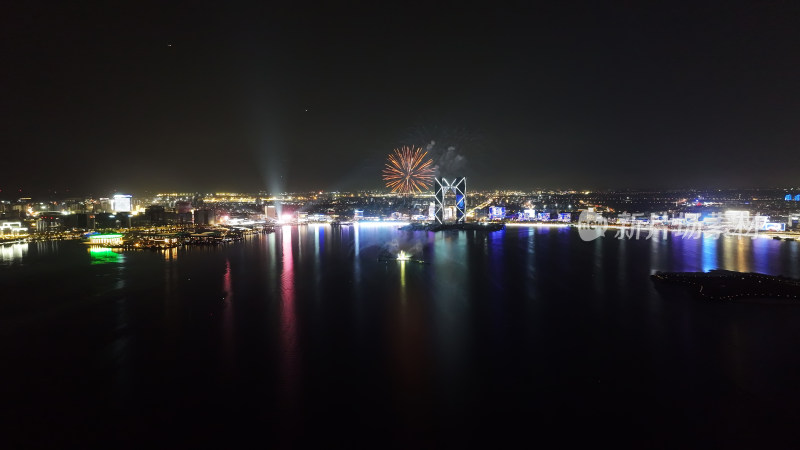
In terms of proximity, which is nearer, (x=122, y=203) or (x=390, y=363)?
(x=390, y=363)

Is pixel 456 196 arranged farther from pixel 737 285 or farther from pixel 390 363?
pixel 390 363

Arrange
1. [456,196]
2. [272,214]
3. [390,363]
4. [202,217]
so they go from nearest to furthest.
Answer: [390,363]
[456,196]
[202,217]
[272,214]

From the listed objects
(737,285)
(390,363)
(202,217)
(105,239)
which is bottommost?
(390,363)

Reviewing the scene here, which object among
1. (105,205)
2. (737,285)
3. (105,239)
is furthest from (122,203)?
(737,285)

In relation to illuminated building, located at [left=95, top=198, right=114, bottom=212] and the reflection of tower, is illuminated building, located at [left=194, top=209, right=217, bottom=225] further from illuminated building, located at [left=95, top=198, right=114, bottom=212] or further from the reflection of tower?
the reflection of tower

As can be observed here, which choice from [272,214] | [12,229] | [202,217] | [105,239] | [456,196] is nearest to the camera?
[105,239]

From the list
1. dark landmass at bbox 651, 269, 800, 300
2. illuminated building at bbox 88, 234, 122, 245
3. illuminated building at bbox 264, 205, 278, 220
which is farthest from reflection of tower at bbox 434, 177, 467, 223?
dark landmass at bbox 651, 269, 800, 300
